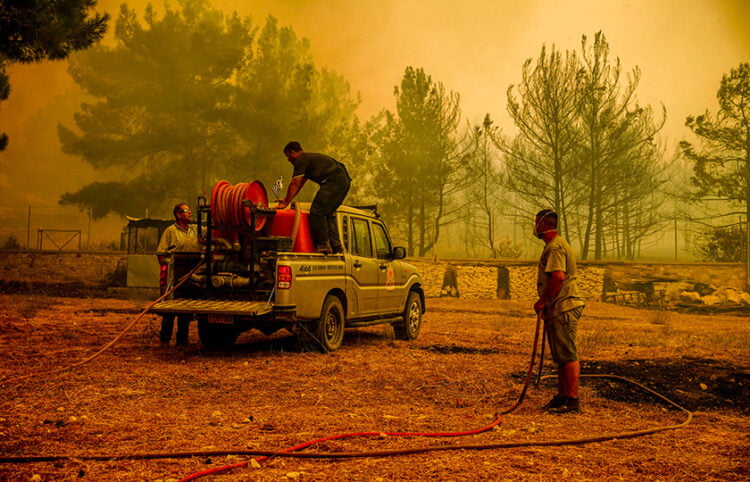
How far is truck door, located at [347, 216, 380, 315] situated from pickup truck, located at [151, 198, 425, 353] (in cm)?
1

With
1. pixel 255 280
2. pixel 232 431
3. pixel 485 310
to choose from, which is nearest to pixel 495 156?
pixel 485 310

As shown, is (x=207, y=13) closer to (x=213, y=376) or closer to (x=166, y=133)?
(x=166, y=133)

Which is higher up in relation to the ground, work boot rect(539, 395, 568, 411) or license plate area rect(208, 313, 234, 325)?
license plate area rect(208, 313, 234, 325)

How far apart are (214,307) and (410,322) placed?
4.26 meters

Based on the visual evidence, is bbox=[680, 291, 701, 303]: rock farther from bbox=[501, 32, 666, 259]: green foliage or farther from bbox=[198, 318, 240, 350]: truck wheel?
bbox=[198, 318, 240, 350]: truck wheel

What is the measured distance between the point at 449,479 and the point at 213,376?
13.3 feet

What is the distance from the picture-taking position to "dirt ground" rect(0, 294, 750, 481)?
13.8ft

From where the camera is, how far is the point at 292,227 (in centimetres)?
899

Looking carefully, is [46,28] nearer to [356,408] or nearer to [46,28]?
[46,28]

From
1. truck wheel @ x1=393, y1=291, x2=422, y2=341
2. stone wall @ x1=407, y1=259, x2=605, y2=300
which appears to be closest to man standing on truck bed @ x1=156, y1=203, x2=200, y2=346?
truck wheel @ x1=393, y1=291, x2=422, y2=341

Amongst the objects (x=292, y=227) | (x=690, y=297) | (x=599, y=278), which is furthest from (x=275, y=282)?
(x=690, y=297)

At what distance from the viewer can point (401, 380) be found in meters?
7.37

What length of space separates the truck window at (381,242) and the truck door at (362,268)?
273 millimetres

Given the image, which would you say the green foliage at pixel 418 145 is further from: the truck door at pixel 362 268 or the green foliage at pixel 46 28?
the truck door at pixel 362 268
